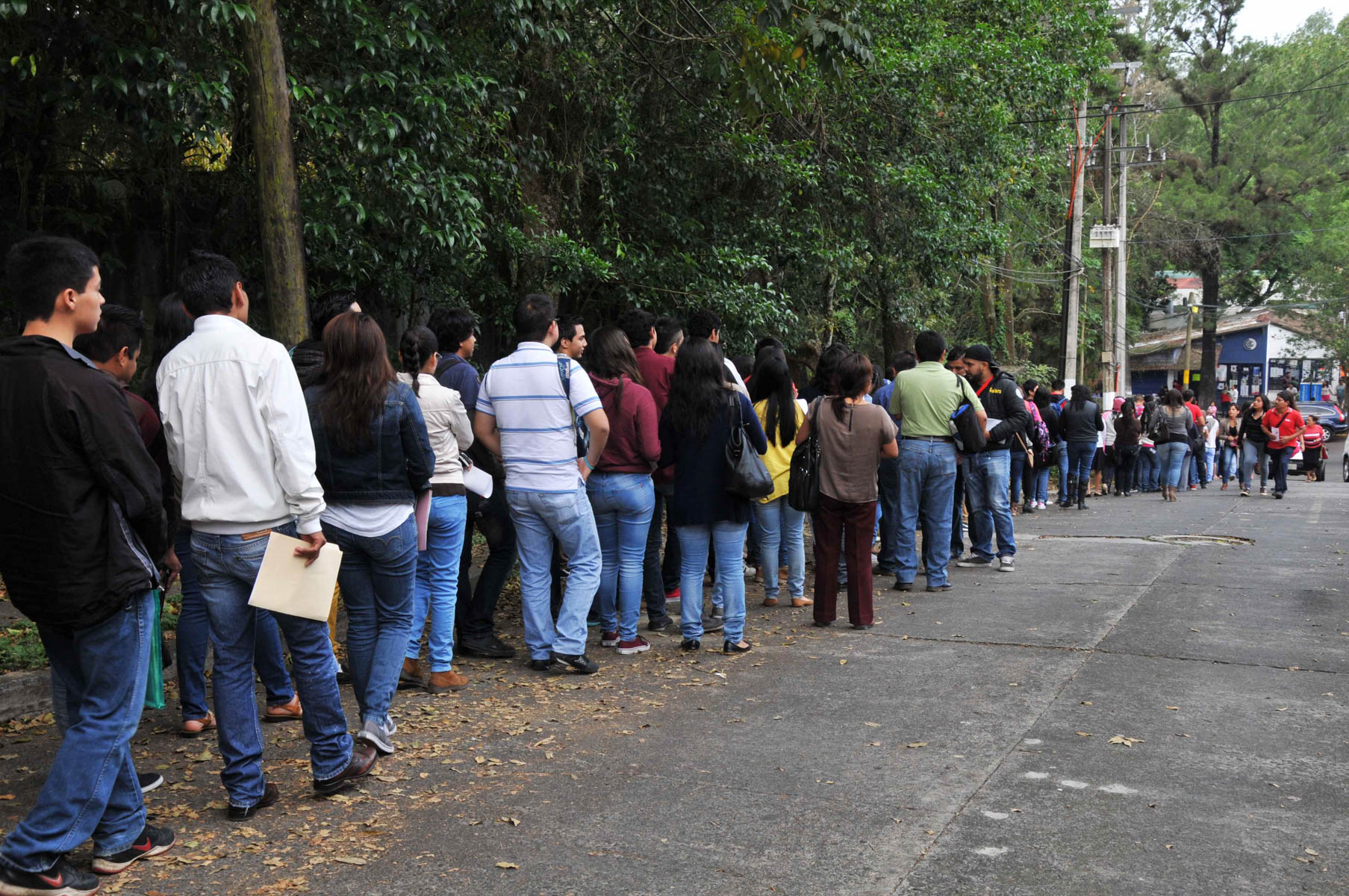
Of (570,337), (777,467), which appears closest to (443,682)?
(570,337)

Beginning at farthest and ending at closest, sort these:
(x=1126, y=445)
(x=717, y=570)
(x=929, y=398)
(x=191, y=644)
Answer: (x=1126, y=445), (x=929, y=398), (x=717, y=570), (x=191, y=644)

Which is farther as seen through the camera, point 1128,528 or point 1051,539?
point 1128,528

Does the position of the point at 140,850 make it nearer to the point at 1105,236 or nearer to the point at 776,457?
the point at 776,457

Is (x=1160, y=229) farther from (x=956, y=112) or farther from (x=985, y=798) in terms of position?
(x=985, y=798)

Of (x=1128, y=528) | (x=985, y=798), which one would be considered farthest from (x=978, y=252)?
(x=985, y=798)

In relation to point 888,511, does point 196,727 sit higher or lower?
lower

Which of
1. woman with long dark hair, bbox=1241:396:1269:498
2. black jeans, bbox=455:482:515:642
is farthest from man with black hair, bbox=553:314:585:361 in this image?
woman with long dark hair, bbox=1241:396:1269:498

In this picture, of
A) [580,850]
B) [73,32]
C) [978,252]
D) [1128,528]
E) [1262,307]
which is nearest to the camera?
[580,850]

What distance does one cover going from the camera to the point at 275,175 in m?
7.59

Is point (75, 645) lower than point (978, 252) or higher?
lower

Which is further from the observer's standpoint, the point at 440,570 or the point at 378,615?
the point at 440,570

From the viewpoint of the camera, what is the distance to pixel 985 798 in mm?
4668

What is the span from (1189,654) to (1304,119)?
4951cm

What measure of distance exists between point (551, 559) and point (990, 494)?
505cm
